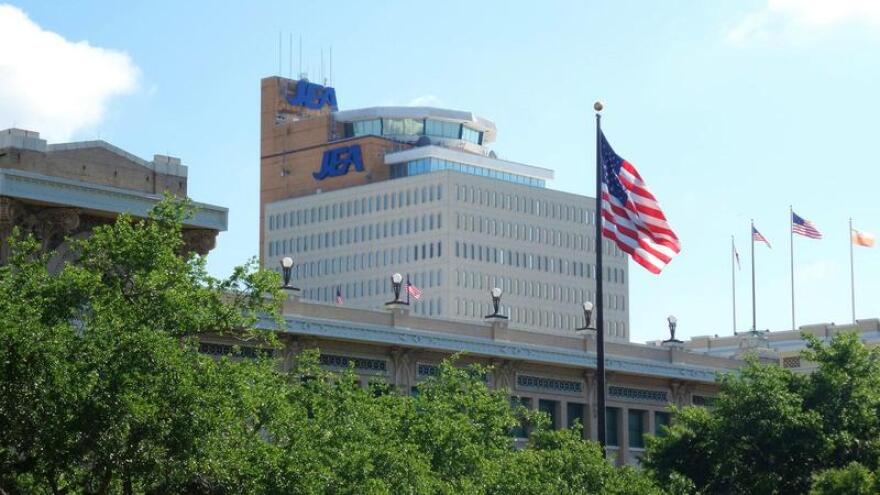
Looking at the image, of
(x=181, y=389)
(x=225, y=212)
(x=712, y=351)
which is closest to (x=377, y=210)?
(x=712, y=351)

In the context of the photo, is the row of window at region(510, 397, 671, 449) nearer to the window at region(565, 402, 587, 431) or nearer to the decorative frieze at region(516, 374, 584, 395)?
the window at region(565, 402, 587, 431)

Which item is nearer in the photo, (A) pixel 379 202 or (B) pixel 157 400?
(B) pixel 157 400

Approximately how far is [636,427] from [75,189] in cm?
3709

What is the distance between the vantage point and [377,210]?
196000mm

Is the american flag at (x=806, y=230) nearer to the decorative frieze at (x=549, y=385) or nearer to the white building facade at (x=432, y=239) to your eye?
the decorative frieze at (x=549, y=385)

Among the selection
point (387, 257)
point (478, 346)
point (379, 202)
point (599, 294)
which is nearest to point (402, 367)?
point (478, 346)

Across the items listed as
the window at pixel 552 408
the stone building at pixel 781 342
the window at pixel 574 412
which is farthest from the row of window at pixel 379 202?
the window at pixel 552 408

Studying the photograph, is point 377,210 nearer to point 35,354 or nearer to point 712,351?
point 712,351

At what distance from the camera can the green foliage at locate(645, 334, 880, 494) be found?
65250mm

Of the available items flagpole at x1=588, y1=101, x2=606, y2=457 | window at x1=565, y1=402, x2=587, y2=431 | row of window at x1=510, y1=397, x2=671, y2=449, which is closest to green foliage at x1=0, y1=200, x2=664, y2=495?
flagpole at x1=588, y1=101, x2=606, y2=457

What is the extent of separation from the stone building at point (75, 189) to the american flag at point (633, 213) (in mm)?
14267

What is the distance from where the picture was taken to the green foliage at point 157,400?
135 feet

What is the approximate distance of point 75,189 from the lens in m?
63.1

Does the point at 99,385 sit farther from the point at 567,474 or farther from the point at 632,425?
the point at 632,425
